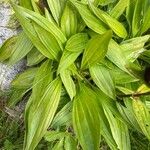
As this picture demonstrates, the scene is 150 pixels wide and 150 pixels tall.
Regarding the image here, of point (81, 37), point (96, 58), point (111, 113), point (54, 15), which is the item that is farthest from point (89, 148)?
point (54, 15)

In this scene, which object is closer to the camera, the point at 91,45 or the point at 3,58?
the point at 91,45

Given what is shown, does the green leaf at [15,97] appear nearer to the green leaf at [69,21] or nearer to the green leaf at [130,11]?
the green leaf at [69,21]

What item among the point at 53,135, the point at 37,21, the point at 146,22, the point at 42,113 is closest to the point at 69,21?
the point at 37,21

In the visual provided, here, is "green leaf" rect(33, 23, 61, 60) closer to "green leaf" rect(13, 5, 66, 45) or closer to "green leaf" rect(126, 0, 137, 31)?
"green leaf" rect(13, 5, 66, 45)

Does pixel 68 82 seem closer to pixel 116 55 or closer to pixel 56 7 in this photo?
pixel 116 55

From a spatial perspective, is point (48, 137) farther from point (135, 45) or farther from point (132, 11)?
point (132, 11)

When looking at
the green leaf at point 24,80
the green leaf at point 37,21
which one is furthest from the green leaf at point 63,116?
the green leaf at point 37,21

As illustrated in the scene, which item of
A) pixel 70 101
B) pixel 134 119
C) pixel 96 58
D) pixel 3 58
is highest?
pixel 3 58
